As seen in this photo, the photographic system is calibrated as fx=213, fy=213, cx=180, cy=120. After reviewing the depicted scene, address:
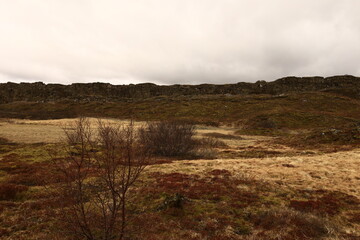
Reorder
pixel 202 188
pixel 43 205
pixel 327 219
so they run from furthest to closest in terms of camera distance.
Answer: pixel 202 188 < pixel 43 205 < pixel 327 219

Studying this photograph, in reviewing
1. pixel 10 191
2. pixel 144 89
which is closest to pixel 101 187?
pixel 10 191

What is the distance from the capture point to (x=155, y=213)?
8.84 metres

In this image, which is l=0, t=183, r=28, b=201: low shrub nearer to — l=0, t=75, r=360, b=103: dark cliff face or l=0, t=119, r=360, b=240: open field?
l=0, t=119, r=360, b=240: open field

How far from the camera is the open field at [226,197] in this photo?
24.4 ft

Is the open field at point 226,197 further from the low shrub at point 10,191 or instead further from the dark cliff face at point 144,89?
the dark cliff face at point 144,89

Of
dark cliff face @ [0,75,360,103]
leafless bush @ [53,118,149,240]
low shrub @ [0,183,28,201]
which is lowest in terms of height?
low shrub @ [0,183,28,201]

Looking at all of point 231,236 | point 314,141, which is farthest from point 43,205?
point 314,141

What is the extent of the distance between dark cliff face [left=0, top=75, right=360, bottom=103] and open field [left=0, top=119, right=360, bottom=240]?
378ft

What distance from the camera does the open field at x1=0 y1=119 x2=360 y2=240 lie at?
7430mm

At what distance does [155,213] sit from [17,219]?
5327mm

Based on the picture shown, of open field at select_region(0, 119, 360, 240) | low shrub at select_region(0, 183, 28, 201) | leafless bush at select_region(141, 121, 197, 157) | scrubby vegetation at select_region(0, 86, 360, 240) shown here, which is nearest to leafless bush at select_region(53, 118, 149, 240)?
scrubby vegetation at select_region(0, 86, 360, 240)

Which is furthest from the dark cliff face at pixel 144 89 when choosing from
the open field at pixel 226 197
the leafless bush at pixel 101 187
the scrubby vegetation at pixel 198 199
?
the leafless bush at pixel 101 187

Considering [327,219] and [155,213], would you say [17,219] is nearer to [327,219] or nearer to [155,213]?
[155,213]

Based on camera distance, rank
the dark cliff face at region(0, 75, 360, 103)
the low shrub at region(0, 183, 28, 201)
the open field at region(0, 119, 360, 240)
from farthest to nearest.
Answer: the dark cliff face at region(0, 75, 360, 103) → the low shrub at region(0, 183, 28, 201) → the open field at region(0, 119, 360, 240)
